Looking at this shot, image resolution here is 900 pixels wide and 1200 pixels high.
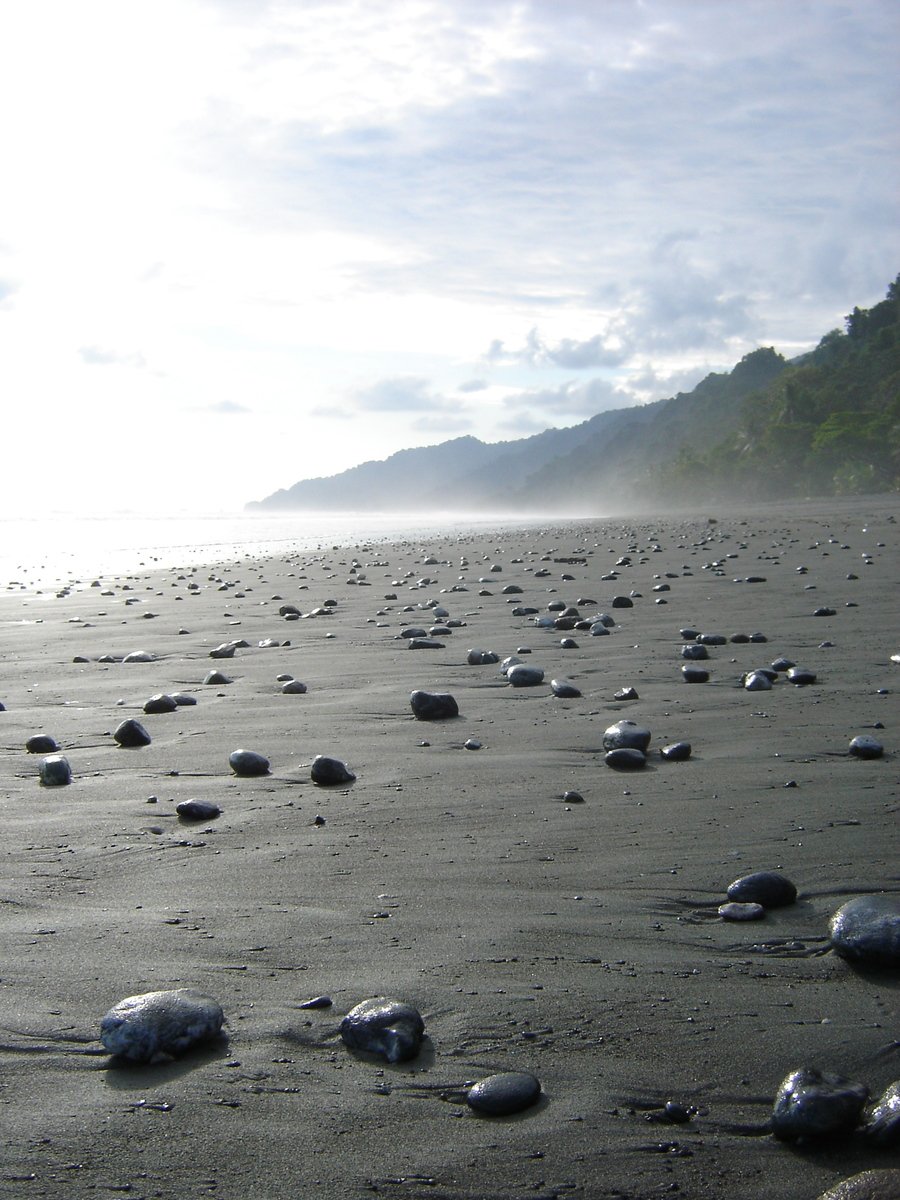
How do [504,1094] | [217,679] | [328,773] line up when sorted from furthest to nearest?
[217,679], [328,773], [504,1094]

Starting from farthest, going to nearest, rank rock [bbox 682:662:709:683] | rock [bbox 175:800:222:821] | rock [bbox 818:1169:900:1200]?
1. rock [bbox 682:662:709:683]
2. rock [bbox 175:800:222:821]
3. rock [bbox 818:1169:900:1200]

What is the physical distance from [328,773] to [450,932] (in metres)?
1.49

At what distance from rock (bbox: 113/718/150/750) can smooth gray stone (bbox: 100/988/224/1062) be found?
8.94 ft

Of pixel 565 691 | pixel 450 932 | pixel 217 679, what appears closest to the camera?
pixel 450 932

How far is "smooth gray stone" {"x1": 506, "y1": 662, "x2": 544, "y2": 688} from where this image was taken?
584cm

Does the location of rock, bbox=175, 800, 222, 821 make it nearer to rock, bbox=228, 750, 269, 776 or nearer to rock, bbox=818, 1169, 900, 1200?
rock, bbox=228, 750, 269, 776

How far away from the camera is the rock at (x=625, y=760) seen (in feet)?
13.2

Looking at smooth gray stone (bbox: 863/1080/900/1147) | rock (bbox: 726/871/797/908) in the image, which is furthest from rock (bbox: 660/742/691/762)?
smooth gray stone (bbox: 863/1080/900/1147)

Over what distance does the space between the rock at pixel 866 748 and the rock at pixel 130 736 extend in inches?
120

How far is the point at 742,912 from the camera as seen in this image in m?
2.57

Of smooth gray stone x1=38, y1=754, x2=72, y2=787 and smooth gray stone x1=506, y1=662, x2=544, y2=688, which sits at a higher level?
smooth gray stone x1=506, y1=662, x2=544, y2=688

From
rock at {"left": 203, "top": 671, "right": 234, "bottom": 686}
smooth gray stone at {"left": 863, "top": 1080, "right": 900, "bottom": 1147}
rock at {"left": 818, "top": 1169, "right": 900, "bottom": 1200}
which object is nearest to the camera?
rock at {"left": 818, "top": 1169, "right": 900, "bottom": 1200}

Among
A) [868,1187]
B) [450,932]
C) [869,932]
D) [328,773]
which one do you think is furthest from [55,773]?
[868,1187]

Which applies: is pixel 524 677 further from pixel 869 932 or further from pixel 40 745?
pixel 869 932
